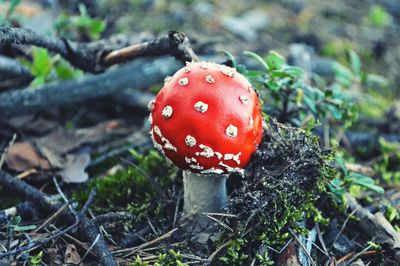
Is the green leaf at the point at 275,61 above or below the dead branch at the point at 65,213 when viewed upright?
above

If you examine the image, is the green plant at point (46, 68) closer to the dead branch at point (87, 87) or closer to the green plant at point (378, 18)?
the dead branch at point (87, 87)

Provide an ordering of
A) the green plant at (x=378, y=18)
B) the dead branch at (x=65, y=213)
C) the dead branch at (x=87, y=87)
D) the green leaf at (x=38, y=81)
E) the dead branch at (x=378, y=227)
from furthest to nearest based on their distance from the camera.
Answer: the green plant at (x=378, y=18)
the green leaf at (x=38, y=81)
the dead branch at (x=87, y=87)
the dead branch at (x=378, y=227)
the dead branch at (x=65, y=213)

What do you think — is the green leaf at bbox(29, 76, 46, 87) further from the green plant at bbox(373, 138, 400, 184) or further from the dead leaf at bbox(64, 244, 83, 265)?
the green plant at bbox(373, 138, 400, 184)

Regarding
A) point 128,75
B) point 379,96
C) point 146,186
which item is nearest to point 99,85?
point 128,75

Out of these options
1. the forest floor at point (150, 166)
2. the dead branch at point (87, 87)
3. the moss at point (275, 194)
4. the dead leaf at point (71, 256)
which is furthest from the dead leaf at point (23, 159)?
the moss at point (275, 194)

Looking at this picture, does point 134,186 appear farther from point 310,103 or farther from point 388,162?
point 388,162
